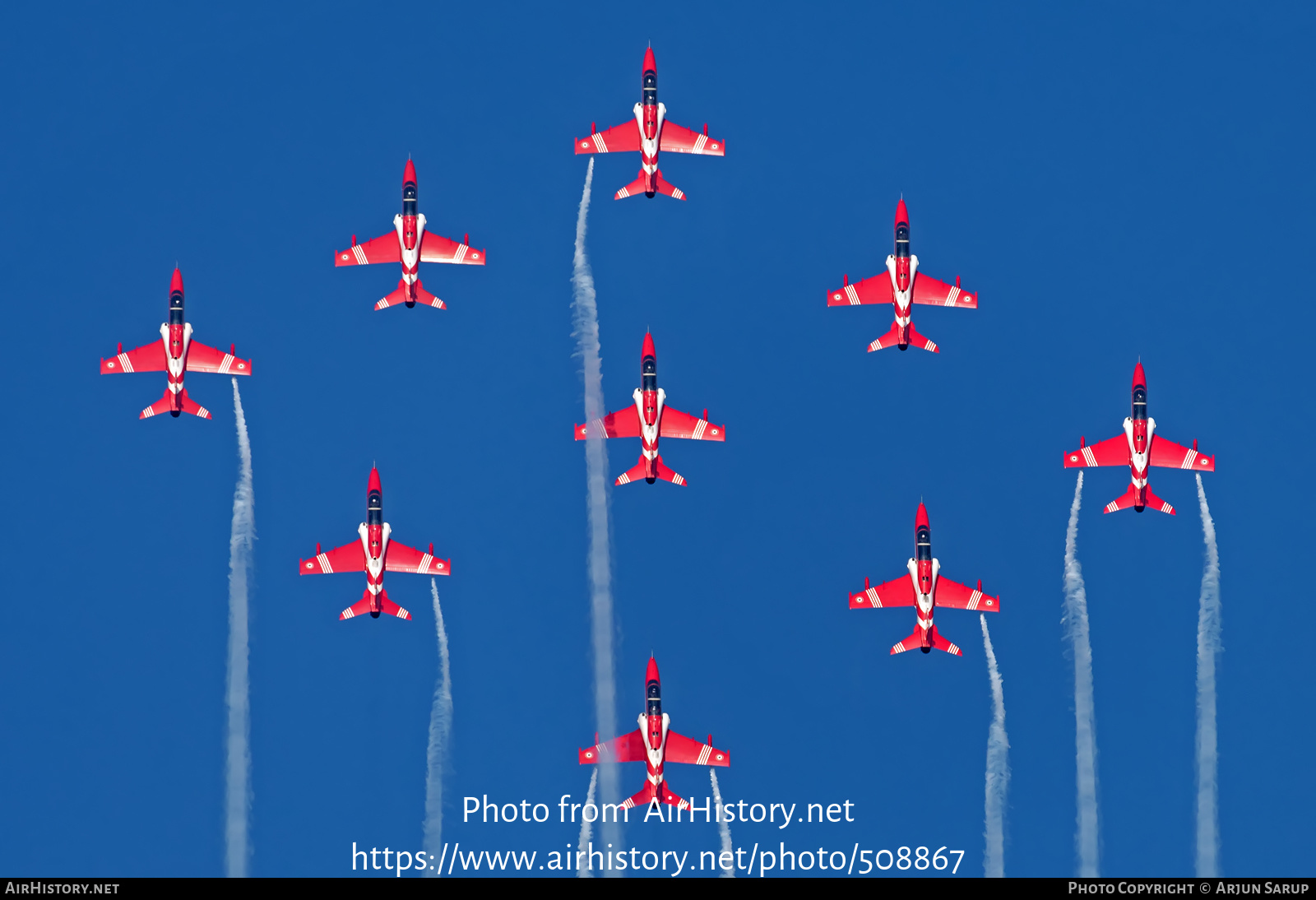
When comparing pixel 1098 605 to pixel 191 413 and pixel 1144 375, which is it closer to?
pixel 1144 375

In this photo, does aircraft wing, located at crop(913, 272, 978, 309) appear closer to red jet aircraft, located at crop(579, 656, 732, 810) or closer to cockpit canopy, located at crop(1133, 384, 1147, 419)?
cockpit canopy, located at crop(1133, 384, 1147, 419)

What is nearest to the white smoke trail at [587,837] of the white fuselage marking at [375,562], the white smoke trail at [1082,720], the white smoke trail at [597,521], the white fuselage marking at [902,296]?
the white smoke trail at [597,521]

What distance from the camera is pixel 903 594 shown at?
12706 centimetres

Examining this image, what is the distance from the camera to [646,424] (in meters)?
124

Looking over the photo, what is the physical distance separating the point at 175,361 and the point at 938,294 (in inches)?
1331

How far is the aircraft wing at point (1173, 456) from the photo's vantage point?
127812mm

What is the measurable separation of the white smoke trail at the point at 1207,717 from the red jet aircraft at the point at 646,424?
73.9 ft

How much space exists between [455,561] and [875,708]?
68.3 ft

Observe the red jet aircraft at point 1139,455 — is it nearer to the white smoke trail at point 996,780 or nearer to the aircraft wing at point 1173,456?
the aircraft wing at point 1173,456

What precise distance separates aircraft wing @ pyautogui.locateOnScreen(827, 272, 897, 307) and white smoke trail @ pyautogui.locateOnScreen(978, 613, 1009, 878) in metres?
17.3

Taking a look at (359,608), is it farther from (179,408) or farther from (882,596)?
(882,596)
